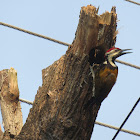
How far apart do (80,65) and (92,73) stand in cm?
15

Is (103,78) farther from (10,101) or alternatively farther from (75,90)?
(10,101)

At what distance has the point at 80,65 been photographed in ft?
14.1

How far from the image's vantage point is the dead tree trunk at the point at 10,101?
5277 mm

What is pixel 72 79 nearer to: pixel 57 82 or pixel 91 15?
pixel 57 82

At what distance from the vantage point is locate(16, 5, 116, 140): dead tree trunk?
4.20 m

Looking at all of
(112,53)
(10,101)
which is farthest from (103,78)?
(10,101)

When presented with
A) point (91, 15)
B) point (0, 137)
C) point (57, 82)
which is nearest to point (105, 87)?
point (57, 82)

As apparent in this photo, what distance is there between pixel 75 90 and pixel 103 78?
1.18ft

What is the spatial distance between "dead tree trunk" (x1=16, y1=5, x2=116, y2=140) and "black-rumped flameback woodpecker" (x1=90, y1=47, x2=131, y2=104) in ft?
0.19

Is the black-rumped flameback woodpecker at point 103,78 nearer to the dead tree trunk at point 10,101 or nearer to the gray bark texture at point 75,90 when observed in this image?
the gray bark texture at point 75,90

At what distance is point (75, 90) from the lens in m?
4.23

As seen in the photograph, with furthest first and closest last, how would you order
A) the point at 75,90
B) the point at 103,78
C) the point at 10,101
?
the point at 10,101
the point at 103,78
the point at 75,90

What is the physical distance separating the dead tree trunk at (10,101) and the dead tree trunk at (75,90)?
75cm

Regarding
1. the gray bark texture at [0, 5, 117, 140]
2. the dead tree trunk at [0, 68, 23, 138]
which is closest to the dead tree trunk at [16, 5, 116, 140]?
the gray bark texture at [0, 5, 117, 140]
